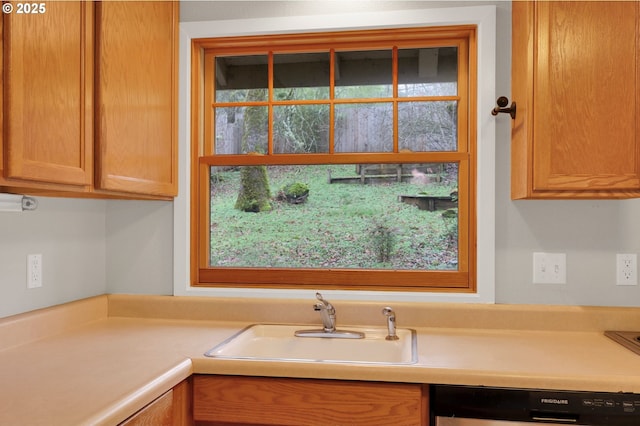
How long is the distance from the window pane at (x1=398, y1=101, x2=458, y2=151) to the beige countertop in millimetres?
680

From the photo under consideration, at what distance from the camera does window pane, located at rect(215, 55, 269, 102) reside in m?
2.20

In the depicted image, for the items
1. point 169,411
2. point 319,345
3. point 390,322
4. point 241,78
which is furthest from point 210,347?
point 241,78

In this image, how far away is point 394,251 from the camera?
2.09 meters

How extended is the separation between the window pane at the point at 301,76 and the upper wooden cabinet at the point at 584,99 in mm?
863

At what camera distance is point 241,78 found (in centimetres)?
222

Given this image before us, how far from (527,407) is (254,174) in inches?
55.2

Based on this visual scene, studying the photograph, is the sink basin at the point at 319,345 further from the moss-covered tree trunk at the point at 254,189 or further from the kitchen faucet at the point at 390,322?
the moss-covered tree trunk at the point at 254,189

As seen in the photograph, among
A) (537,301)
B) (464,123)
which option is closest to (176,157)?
(464,123)

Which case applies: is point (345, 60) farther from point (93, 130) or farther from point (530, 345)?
point (530, 345)

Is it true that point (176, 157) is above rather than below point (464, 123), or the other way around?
below

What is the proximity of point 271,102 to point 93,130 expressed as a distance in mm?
839

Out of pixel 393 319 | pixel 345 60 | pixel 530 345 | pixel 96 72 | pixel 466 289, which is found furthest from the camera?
pixel 345 60

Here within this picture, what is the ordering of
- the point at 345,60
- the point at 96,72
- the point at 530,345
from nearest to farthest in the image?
the point at 96,72, the point at 530,345, the point at 345,60

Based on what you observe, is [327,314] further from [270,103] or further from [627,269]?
[627,269]
